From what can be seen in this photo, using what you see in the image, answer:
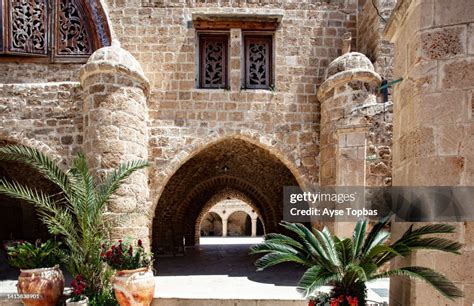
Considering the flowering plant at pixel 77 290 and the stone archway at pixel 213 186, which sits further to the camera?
the stone archway at pixel 213 186

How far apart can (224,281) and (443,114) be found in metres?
5.41

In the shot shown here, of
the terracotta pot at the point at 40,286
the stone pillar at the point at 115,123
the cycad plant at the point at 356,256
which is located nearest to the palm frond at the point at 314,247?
the cycad plant at the point at 356,256

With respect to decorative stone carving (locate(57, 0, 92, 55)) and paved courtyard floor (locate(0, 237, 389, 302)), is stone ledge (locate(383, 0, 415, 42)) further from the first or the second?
decorative stone carving (locate(57, 0, 92, 55))

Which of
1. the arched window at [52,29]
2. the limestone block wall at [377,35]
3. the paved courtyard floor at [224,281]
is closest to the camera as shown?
the paved courtyard floor at [224,281]

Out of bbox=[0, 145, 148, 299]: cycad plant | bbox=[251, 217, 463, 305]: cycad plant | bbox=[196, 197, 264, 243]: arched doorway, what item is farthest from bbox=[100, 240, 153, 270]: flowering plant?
bbox=[196, 197, 264, 243]: arched doorway

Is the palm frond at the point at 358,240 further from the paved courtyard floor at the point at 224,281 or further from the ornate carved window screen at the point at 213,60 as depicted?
the ornate carved window screen at the point at 213,60

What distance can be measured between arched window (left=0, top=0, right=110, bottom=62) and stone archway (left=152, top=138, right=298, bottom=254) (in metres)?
4.10

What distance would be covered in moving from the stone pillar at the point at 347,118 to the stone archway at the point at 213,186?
10.4ft

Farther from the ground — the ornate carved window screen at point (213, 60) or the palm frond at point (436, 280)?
the ornate carved window screen at point (213, 60)

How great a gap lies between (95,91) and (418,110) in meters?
5.65

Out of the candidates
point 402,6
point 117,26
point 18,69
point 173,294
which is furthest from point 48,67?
point 402,6

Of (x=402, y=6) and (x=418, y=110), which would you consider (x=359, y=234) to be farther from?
(x=402, y=6)

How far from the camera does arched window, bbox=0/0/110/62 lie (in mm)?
8062

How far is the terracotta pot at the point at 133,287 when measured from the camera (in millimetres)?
5629
